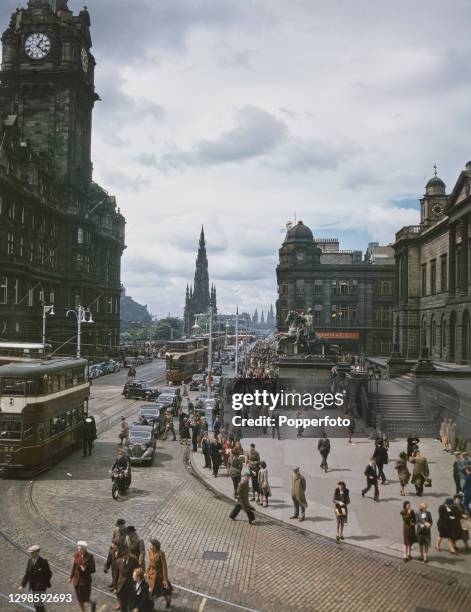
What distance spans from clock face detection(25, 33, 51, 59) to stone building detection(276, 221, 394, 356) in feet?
149

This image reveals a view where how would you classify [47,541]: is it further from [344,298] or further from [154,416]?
[344,298]

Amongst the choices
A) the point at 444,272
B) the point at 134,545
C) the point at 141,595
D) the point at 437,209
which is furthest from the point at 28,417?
the point at 437,209

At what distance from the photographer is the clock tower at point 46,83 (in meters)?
75.3

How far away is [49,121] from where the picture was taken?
76.1 metres

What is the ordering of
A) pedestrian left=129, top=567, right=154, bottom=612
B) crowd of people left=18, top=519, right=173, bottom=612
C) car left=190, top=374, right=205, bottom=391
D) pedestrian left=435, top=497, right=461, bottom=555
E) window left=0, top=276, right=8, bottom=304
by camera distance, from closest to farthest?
1. pedestrian left=129, top=567, right=154, bottom=612
2. crowd of people left=18, top=519, right=173, bottom=612
3. pedestrian left=435, top=497, right=461, bottom=555
4. car left=190, top=374, right=205, bottom=391
5. window left=0, top=276, right=8, bottom=304

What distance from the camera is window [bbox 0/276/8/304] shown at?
182 ft

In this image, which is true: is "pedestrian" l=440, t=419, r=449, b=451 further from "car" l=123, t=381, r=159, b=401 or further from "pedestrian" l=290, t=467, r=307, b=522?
"car" l=123, t=381, r=159, b=401

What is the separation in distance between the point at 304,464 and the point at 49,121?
67.5 m

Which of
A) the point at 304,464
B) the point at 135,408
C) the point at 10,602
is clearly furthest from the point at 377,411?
the point at 10,602

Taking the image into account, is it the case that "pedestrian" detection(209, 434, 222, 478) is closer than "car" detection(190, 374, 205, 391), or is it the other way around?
"pedestrian" detection(209, 434, 222, 478)

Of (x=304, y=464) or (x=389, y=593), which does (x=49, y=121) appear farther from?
(x=389, y=593)

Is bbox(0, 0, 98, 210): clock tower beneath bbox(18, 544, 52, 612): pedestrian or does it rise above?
above

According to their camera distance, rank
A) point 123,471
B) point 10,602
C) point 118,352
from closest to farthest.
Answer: point 10,602 → point 123,471 → point 118,352

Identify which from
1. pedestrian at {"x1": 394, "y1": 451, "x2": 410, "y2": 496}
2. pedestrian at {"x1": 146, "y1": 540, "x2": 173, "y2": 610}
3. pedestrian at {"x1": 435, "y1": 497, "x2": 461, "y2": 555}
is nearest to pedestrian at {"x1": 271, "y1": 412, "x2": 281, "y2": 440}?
pedestrian at {"x1": 394, "y1": 451, "x2": 410, "y2": 496}
